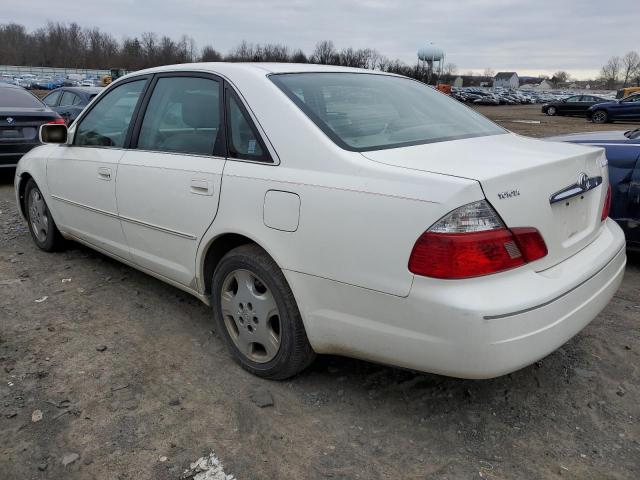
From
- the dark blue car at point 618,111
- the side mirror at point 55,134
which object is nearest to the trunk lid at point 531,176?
the side mirror at point 55,134

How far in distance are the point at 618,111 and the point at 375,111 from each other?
25845 millimetres

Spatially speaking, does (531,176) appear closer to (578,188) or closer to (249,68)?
→ (578,188)

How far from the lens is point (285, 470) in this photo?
2.22m

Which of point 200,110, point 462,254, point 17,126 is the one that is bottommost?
point 462,254

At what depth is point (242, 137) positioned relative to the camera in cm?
280

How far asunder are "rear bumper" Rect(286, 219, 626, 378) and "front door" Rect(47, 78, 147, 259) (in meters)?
1.80

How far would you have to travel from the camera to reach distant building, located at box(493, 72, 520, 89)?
114 meters

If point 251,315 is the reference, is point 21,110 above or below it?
above

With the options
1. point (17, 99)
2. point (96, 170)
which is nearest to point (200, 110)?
point (96, 170)

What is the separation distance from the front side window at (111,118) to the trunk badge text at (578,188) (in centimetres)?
263

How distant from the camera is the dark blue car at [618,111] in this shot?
24.2m

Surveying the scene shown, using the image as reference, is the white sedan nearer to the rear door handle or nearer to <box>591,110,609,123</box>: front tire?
the rear door handle

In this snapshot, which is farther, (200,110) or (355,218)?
(200,110)

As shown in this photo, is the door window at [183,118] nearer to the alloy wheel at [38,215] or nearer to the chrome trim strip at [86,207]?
the chrome trim strip at [86,207]
